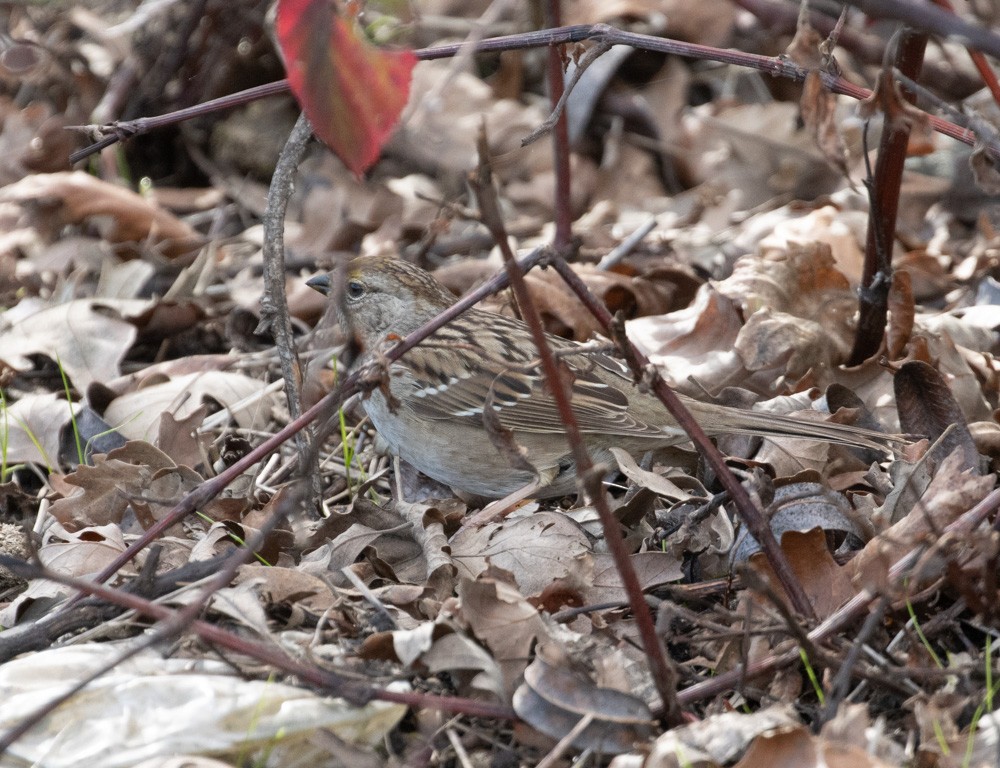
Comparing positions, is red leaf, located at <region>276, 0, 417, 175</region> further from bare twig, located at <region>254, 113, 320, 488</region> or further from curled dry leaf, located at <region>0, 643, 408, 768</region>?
bare twig, located at <region>254, 113, 320, 488</region>

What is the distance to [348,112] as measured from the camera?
1887 mm

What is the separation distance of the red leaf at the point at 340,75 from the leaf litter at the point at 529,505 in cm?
50

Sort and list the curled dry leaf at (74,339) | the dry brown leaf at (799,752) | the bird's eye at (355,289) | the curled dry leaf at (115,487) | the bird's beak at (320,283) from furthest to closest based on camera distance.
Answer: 1. the curled dry leaf at (74,339)
2. the bird's eye at (355,289)
3. the bird's beak at (320,283)
4. the curled dry leaf at (115,487)
5. the dry brown leaf at (799,752)

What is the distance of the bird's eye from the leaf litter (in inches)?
11.8

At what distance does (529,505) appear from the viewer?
12.0 feet

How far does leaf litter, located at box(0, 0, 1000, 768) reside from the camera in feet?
7.84

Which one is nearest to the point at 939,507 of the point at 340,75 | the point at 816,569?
the point at 816,569

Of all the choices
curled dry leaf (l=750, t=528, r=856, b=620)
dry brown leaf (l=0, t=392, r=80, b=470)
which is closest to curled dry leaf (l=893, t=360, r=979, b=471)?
curled dry leaf (l=750, t=528, r=856, b=620)

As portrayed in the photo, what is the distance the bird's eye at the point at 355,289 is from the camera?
169 inches

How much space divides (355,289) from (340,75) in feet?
8.16

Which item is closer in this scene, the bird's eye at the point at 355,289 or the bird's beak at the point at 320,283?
the bird's beak at the point at 320,283

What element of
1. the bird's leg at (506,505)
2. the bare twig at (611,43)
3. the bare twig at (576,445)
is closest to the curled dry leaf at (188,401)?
the bird's leg at (506,505)

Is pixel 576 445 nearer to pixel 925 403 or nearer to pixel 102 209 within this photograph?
pixel 925 403

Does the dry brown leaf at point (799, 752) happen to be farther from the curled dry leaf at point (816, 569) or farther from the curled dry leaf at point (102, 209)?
the curled dry leaf at point (102, 209)
